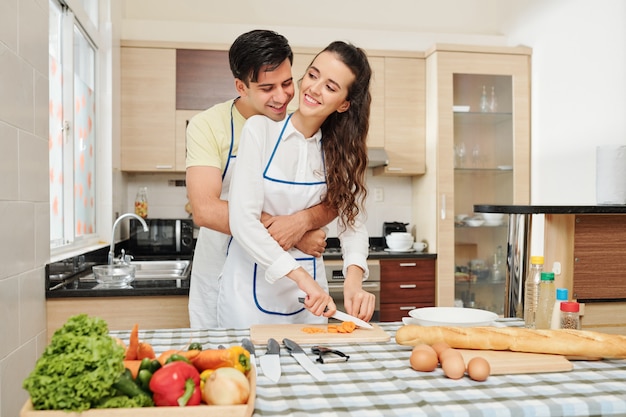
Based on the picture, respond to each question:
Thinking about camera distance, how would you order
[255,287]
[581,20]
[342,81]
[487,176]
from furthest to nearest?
1. [487,176]
2. [581,20]
3. [255,287]
4. [342,81]

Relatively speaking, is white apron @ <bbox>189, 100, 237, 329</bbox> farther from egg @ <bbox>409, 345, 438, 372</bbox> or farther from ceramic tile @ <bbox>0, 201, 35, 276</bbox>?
egg @ <bbox>409, 345, 438, 372</bbox>

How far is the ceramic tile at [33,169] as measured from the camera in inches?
80.3

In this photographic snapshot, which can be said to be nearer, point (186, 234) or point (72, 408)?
point (72, 408)

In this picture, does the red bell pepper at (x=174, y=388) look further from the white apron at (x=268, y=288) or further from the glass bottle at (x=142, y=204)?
the glass bottle at (x=142, y=204)

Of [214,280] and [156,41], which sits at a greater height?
[156,41]

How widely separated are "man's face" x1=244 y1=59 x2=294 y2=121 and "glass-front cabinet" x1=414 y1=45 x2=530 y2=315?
240 cm

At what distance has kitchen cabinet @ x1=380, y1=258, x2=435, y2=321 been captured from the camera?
3.98 meters

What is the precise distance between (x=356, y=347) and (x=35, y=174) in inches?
56.3

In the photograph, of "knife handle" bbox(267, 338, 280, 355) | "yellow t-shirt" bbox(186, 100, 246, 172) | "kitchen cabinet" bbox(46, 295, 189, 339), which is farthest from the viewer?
"kitchen cabinet" bbox(46, 295, 189, 339)

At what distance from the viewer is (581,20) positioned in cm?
349

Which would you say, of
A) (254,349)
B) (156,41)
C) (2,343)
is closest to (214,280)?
(2,343)

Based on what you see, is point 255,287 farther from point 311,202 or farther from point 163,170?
point 163,170

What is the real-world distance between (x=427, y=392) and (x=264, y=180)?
0.90 meters

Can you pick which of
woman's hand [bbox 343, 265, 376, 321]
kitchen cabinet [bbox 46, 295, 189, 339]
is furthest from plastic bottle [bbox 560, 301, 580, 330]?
kitchen cabinet [bbox 46, 295, 189, 339]
